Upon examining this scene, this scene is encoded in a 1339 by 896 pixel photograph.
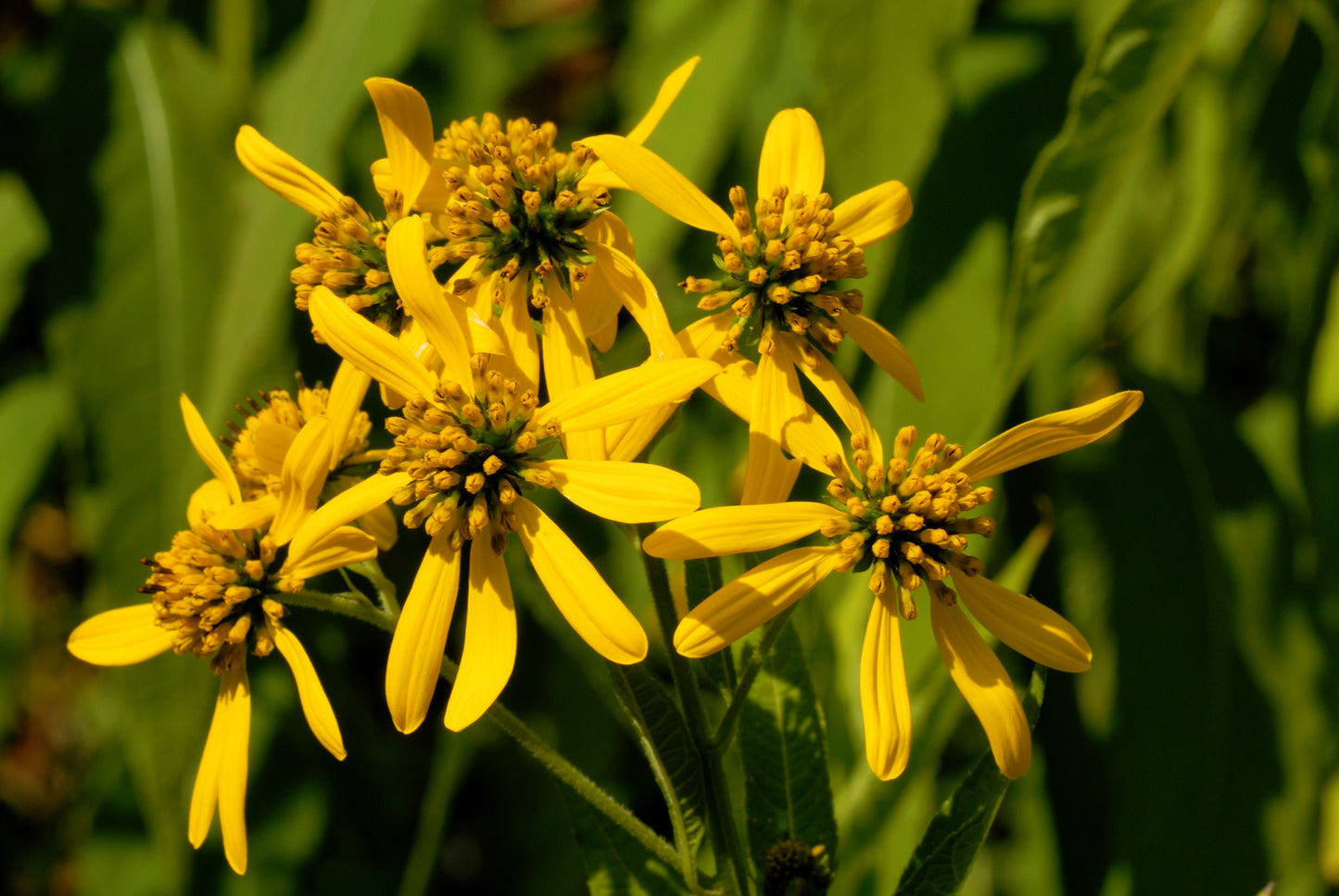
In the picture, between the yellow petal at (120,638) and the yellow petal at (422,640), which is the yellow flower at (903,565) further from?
the yellow petal at (120,638)

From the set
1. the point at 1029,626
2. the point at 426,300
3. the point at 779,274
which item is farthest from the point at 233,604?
the point at 1029,626

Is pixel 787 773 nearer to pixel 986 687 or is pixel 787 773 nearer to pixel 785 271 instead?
pixel 986 687

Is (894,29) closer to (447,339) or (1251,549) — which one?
(447,339)

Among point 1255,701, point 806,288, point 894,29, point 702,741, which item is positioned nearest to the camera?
point 702,741

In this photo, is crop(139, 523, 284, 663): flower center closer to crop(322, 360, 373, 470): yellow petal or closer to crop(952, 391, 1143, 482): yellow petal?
crop(322, 360, 373, 470): yellow petal

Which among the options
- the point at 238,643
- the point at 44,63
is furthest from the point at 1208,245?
the point at 44,63

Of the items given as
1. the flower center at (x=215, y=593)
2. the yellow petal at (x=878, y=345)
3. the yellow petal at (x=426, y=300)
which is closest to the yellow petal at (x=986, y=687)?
the yellow petal at (x=878, y=345)
